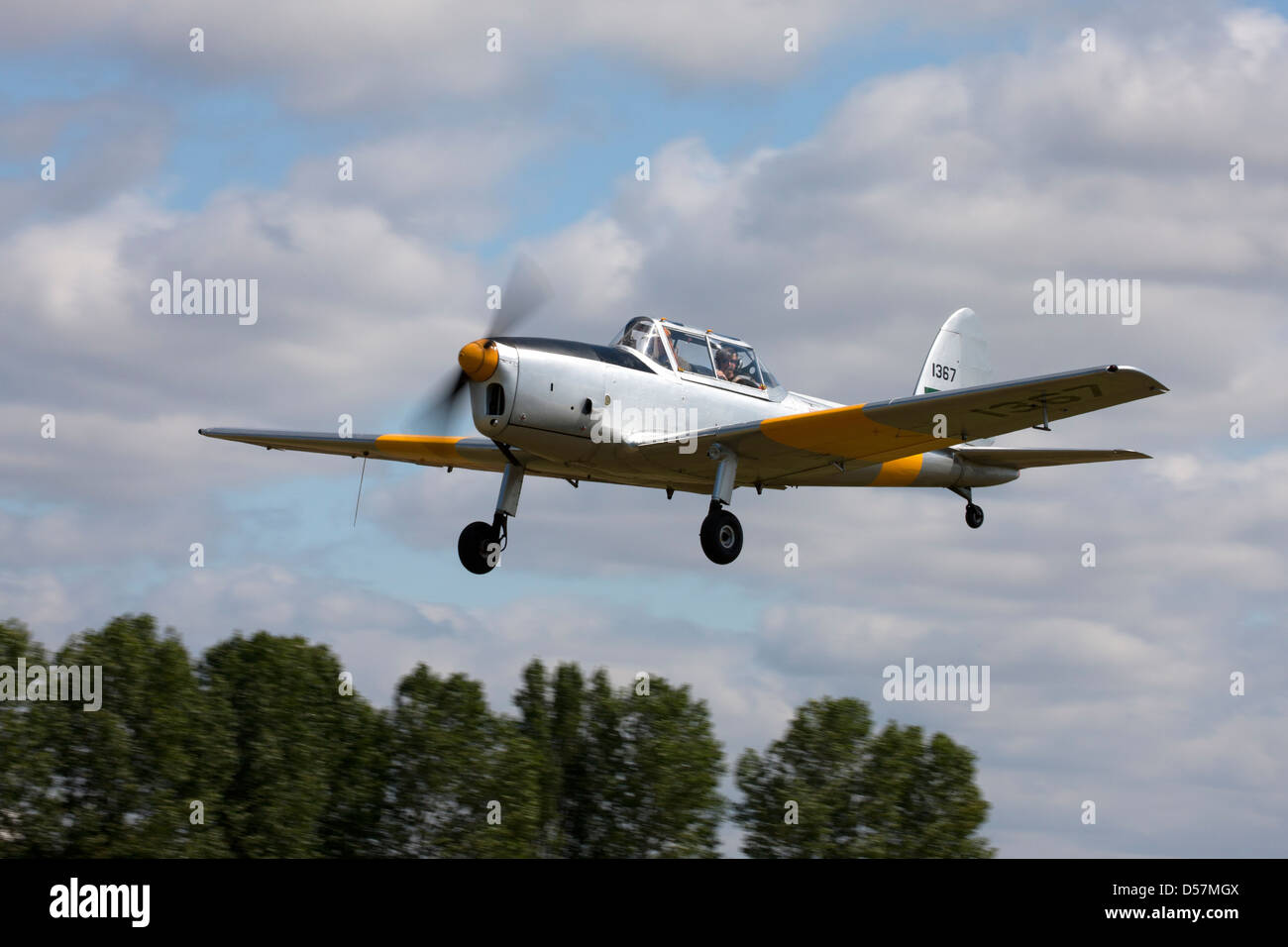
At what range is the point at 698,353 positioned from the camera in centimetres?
1916

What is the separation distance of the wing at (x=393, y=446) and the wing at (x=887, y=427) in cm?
315

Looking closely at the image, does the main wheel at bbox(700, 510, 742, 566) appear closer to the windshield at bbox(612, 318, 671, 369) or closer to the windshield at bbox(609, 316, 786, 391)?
the windshield at bbox(609, 316, 786, 391)

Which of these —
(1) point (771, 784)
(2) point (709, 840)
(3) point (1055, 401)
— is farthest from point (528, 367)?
(1) point (771, 784)

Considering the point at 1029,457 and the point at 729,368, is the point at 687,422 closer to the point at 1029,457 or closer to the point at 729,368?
the point at 729,368

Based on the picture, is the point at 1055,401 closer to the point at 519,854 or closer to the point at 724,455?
the point at 724,455

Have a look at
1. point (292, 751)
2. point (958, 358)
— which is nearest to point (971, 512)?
point (958, 358)

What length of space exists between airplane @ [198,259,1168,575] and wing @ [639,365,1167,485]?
0.02 m

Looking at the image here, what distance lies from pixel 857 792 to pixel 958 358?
34360 mm

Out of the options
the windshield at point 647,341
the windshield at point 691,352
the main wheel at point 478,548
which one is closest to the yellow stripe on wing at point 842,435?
the windshield at point 691,352

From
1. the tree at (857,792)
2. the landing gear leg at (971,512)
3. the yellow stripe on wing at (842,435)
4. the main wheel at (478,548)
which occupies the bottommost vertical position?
the tree at (857,792)

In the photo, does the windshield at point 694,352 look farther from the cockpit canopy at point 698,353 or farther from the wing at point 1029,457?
the wing at point 1029,457

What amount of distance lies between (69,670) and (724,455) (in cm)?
3265

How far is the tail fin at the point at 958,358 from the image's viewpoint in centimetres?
2470

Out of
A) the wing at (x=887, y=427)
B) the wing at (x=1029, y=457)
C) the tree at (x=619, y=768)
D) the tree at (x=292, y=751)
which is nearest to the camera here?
the wing at (x=887, y=427)
